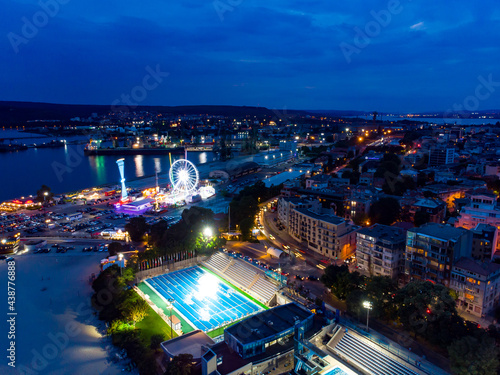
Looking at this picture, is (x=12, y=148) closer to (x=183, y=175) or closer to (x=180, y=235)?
(x=183, y=175)

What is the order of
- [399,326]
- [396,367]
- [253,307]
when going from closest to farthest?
1. [396,367]
2. [399,326]
3. [253,307]

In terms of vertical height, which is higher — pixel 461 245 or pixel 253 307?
pixel 461 245

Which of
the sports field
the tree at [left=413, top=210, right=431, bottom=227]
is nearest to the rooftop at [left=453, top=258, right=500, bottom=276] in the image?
the tree at [left=413, top=210, right=431, bottom=227]

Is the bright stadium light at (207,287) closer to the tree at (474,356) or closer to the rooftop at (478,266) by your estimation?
the tree at (474,356)

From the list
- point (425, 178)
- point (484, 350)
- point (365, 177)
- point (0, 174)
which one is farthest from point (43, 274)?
point (0, 174)

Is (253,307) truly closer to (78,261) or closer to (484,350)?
(484,350)

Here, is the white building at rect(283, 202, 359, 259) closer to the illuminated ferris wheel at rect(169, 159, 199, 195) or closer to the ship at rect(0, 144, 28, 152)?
the illuminated ferris wheel at rect(169, 159, 199, 195)
